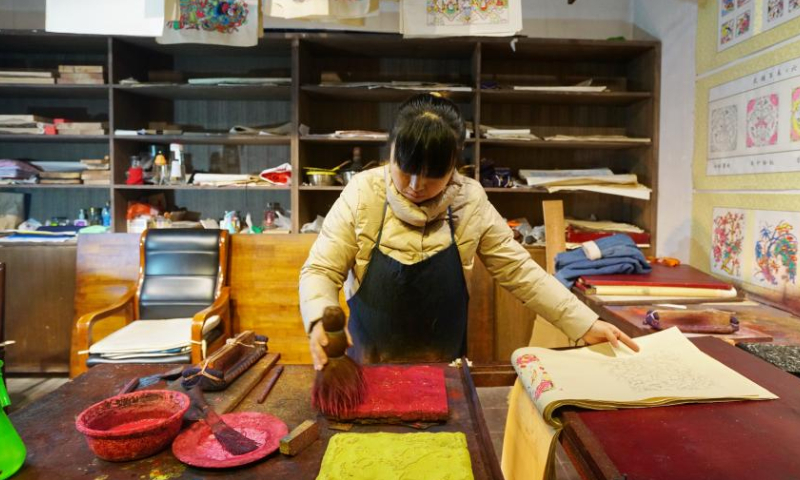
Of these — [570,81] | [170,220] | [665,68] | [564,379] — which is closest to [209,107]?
[170,220]

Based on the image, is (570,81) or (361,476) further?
(570,81)

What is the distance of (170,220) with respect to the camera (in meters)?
3.61

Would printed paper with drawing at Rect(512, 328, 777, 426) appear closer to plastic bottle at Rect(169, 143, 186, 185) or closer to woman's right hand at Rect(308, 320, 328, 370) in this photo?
woman's right hand at Rect(308, 320, 328, 370)

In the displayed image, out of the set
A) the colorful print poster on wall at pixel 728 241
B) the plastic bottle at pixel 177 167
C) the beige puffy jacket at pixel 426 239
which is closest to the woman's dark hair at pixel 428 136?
the beige puffy jacket at pixel 426 239

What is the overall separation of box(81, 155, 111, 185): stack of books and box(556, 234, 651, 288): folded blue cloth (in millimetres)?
2904

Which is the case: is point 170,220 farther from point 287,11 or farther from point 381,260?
point 381,260

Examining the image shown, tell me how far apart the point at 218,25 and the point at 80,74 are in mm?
1410

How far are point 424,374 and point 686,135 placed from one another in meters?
2.56

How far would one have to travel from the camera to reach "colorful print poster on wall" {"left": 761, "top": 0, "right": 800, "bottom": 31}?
2096mm

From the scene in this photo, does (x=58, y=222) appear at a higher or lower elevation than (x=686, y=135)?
lower

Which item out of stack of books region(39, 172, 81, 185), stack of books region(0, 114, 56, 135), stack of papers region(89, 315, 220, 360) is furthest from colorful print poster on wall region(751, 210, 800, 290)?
stack of books region(0, 114, 56, 135)

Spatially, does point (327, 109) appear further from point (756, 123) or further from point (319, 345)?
point (319, 345)

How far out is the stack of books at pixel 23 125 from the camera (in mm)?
3361

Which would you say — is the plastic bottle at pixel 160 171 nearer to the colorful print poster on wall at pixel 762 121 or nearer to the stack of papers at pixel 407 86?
the stack of papers at pixel 407 86
